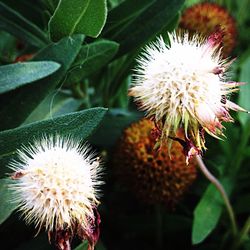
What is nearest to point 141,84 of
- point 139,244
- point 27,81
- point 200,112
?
point 200,112

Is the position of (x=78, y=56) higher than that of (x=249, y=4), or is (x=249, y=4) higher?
(x=249, y=4)

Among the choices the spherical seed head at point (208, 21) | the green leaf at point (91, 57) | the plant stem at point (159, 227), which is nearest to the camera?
the green leaf at point (91, 57)

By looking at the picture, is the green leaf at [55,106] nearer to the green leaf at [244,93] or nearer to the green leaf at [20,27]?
the green leaf at [20,27]

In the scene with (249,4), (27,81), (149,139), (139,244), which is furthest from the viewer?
(249,4)

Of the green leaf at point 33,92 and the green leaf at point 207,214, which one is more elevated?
the green leaf at point 33,92

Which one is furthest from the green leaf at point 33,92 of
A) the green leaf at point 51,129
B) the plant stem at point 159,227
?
the plant stem at point 159,227

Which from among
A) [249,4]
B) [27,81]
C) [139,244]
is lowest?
[139,244]

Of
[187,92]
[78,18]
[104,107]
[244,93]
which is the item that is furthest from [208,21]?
[187,92]

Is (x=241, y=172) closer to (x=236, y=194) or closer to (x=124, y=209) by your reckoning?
(x=236, y=194)

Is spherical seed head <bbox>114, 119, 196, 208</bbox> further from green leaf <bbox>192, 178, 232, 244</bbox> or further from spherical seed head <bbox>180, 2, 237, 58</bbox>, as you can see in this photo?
spherical seed head <bbox>180, 2, 237, 58</bbox>
